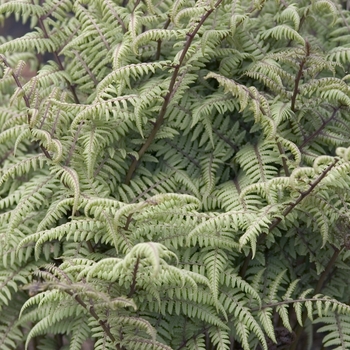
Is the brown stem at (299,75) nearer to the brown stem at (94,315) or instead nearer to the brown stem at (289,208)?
the brown stem at (289,208)

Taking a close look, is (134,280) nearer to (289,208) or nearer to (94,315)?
(94,315)

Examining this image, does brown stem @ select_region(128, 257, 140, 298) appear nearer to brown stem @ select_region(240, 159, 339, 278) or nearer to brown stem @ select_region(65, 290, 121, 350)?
brown stem @ select_region(65, 290, 121, 350)

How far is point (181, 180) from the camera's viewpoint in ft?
8.23

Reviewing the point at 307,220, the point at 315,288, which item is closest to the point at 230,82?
the point at 307,220

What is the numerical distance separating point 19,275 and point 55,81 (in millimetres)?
922

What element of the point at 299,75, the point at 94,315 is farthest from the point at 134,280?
the point at 299,75

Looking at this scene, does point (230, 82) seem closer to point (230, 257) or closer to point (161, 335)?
point (230, 257)

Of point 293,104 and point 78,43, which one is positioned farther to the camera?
point 78,43

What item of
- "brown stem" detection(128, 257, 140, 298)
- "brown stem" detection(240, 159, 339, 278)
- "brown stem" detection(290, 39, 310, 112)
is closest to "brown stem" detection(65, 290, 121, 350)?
"brown stem" detection(128, 257, 140, 298)

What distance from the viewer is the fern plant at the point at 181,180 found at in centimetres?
217

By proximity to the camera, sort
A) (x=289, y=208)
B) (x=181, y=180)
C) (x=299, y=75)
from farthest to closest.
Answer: (x=181, y=180) < (x=299, y=75) < (x=289, y=208)

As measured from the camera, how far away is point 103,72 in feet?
8.71

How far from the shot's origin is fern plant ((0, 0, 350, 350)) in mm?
2172

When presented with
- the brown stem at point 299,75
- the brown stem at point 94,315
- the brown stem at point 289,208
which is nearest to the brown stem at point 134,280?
the brown stem at point 94,315
